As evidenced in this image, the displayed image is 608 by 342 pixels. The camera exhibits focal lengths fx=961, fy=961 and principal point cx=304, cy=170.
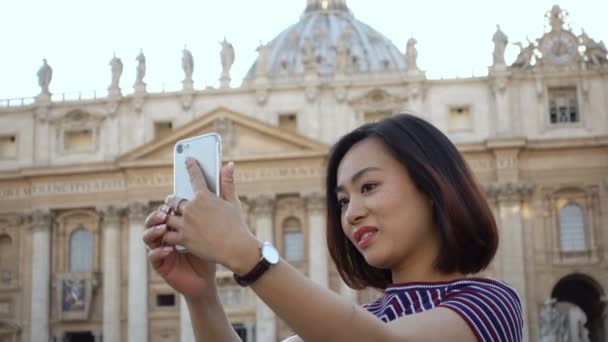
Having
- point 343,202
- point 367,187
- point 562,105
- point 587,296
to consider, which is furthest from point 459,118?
point 367,187

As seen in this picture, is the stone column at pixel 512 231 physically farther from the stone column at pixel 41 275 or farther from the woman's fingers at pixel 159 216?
the woman's fingers at pixel 159 216

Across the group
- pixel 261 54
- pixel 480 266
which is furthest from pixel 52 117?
pixel 480 266

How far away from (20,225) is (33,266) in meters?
2.40

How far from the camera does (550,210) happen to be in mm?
39969

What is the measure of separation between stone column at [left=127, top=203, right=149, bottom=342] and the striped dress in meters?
37.8

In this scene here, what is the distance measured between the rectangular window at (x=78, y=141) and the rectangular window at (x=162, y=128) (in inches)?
118

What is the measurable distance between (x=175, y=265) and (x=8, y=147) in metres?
43.3

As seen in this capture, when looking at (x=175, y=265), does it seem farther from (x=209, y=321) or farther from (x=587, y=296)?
(x=587, y=296)

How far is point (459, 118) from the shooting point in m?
41.4

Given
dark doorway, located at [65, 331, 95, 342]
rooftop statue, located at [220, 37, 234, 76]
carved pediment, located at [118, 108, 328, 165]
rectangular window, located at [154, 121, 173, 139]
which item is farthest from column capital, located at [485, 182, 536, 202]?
dark doorway, located at [65, 331, 95, 342]

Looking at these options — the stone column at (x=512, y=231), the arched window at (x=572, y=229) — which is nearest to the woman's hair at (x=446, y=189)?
the stone column at (x=512, y=231)

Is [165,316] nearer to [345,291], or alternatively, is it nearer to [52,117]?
[345,291]

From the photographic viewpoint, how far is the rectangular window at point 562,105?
4091 cm

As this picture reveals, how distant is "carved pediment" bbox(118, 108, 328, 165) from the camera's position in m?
40.4
